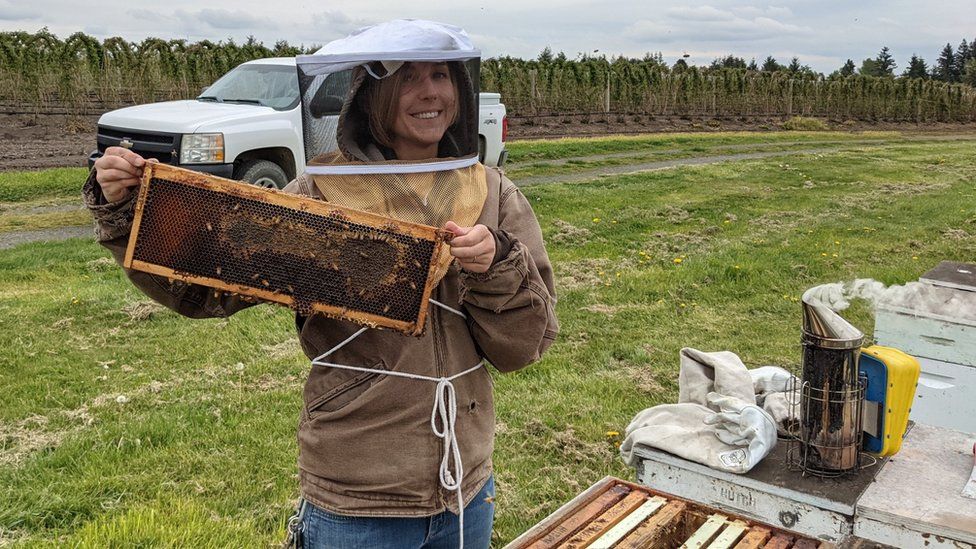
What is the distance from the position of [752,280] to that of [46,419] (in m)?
5.68

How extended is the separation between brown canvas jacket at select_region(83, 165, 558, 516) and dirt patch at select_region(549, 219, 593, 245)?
22.0ft

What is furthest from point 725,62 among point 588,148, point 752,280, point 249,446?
point 249,446

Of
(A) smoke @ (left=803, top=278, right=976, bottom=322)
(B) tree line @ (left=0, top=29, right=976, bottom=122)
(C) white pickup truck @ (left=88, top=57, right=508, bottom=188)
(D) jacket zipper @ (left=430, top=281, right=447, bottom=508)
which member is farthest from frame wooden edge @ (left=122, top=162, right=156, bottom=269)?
(B) tree line @ (left=0, top=29, right=976, bottom=122)

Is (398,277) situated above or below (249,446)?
above

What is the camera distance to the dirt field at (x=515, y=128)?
13.9m

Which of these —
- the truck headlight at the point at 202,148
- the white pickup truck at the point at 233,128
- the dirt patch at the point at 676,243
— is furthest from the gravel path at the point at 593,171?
the dirt patch at the point at 676,243

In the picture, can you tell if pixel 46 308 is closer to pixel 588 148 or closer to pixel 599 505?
pixel 599 505

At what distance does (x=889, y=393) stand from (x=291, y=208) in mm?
2269

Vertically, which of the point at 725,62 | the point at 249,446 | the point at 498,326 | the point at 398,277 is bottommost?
the point at 249,446

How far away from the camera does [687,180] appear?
1312cm

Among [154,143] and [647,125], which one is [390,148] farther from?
[647,125]

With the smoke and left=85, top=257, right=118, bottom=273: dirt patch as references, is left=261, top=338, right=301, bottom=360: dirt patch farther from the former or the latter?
the smoke

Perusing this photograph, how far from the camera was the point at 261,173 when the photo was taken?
338 inches

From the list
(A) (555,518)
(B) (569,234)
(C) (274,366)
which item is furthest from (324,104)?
(B) (569,234)
